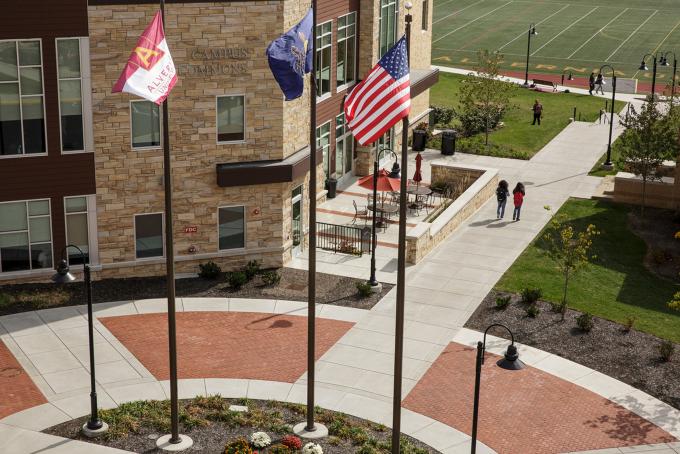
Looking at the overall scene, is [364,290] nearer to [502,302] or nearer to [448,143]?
[502,302]

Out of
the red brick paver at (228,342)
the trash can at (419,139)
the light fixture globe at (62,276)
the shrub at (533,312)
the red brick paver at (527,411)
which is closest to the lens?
the light fixture globe at (62,276)

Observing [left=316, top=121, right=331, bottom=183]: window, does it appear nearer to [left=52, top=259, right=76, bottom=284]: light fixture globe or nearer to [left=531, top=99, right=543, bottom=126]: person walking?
[left=531, top=99, right=543, bottom=126]: person walking

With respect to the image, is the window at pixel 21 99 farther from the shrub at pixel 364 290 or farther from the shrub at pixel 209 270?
the shrub at pixel 364 290

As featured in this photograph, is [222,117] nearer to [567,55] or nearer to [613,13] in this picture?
[567,55]

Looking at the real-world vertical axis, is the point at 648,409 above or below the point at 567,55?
below

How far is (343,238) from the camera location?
41.9 metres

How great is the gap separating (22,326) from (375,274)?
41.5ft

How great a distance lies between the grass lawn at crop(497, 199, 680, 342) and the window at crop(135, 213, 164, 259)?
12467 mm

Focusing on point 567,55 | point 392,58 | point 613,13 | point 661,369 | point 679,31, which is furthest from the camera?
point 613,13

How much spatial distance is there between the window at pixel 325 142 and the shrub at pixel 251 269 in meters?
9.85

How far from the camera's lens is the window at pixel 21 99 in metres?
34.0

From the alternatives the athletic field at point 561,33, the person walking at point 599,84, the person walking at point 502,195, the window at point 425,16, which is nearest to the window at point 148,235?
the person walking at point 502,195

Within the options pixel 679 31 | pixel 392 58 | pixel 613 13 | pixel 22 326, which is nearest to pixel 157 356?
pixel 22 326

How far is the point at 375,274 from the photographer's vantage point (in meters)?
38.1
